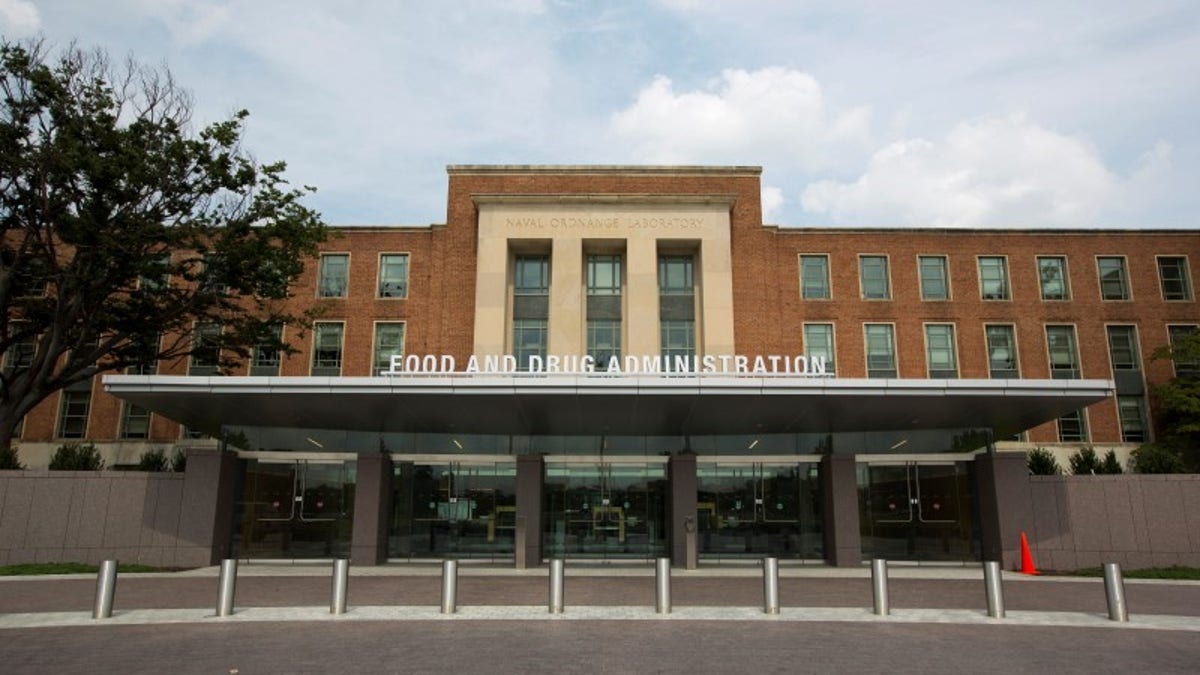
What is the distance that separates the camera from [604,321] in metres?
38.3

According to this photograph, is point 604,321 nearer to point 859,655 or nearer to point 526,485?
point 526,485

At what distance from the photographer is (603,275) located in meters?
39.3

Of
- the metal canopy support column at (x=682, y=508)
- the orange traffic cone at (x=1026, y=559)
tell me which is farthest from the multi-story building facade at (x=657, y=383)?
the orange traffic cone at (x=1026, y=559)

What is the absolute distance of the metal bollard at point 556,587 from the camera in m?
14.0

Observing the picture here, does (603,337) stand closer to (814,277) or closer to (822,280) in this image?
(814,277)

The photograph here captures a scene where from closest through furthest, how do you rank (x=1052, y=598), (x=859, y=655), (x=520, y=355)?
(x=859, y=655), (x=1052, y=598), (x=520, y=355)

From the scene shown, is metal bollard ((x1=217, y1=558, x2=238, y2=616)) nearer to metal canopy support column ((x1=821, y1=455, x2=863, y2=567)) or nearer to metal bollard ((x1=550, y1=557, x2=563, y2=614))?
metal bollard ((x1=550, y1=557, x2=563, y2=614))

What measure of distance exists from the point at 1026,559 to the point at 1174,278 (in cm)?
2802

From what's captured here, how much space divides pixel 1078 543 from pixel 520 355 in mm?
23511

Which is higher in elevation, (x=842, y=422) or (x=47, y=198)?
(x=47, y=198)

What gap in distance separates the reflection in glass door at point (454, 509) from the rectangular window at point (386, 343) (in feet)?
50.6

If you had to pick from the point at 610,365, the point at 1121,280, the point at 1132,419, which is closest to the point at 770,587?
the point at 610,365

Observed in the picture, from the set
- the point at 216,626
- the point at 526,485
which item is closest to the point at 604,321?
the point at 526,485

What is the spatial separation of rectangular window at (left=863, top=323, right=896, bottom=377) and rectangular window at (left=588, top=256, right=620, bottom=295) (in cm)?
1320
